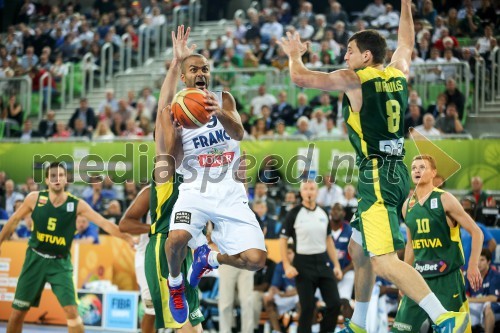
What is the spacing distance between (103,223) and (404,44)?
454 centimetres

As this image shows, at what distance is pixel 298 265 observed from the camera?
1191 cm

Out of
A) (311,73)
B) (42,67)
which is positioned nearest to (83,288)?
(311,73)

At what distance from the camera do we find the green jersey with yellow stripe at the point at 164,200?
332 inches

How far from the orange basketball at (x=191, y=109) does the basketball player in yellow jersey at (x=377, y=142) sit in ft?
2.93

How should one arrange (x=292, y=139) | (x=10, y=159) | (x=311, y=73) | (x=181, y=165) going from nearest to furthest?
1. (x=311, y=73)
2. (x=181, y=165)
3. (x=292, y=139)
4. (x=10, y=159)

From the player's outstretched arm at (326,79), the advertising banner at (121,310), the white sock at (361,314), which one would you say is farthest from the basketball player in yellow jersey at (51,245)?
the player's outstretched arm at (326,79)

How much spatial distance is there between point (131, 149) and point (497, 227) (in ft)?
24.7

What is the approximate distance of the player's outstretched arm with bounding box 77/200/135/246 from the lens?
33.2 ft

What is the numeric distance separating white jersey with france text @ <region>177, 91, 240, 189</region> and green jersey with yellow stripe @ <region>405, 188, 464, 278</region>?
2368 mm

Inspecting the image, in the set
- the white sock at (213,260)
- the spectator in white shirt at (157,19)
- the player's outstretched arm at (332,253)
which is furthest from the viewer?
the spectator in white shirt at (157,19)

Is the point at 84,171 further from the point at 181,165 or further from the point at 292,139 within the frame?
the point at 181,165

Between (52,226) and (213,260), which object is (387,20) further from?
(213,260)

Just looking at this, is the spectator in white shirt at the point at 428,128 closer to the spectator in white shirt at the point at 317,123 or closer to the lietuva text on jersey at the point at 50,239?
the spectator in white shirt at the point at 317,123

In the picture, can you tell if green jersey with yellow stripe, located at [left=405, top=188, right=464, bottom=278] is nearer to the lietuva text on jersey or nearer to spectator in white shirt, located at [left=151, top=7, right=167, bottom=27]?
the lietuva text on jersey
